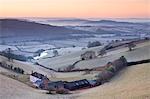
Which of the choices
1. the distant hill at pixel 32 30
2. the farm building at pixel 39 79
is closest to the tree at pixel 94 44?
the distant hill at pixel 32 30

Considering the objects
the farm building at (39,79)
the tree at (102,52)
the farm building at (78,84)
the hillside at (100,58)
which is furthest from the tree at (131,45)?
the farm building at (39,79)

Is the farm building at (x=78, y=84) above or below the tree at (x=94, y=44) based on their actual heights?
below

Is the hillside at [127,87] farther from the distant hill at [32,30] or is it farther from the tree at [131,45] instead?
the distant hill at [32,30]

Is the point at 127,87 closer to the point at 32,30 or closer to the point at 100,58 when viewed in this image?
the point at 100,58

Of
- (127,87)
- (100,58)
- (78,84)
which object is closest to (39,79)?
(78,84)

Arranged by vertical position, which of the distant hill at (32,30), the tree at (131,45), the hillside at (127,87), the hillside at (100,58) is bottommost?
the hillside at (127,87)

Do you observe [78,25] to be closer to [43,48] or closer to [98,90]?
[43,48]

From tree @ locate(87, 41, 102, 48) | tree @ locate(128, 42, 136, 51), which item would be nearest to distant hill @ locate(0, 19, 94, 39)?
tree @ locate(87, 41, 102, 48)

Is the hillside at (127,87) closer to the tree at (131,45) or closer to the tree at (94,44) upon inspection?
the tree at (131,45)
